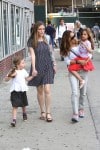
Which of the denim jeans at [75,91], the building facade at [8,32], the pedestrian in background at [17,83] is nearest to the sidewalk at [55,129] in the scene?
the denim jeans at [75,91]

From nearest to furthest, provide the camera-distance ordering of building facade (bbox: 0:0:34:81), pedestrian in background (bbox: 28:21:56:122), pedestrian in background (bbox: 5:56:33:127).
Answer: pedestrian in background (bbox: 5:56:33:127)
pedestrian in background (bbox: 28:21:56:122)
building facade (bbox: 0:0:34:81)

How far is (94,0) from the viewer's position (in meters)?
62.4

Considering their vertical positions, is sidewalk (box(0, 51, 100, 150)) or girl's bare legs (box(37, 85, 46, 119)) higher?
girl's bare legs (box(37, 85, 46, 119))

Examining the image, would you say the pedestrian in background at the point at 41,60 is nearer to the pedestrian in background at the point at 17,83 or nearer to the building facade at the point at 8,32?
the pedestrian in background at the point at 17,83

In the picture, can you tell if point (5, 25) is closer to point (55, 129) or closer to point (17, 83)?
point (17, 83)

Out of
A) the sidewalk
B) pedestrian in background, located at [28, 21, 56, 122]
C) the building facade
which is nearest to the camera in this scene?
the sidewalk

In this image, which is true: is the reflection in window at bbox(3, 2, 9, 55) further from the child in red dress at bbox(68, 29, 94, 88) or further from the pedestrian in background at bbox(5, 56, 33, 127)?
the pedestrian in background at bbox(5, 56, 33, 127)

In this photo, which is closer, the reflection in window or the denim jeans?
the denim jeans

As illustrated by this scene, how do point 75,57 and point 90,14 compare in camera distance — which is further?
point 90,14

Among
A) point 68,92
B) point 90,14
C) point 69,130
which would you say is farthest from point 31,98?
point 90,14

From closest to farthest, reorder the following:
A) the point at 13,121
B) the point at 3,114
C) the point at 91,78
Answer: the point at 13,121, the point at 3,114, the point at 91,78

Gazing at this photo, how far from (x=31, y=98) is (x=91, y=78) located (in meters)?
4.00

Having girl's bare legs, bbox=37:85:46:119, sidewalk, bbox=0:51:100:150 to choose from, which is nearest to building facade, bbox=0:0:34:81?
sidewalk, bbox=0:51:100:150

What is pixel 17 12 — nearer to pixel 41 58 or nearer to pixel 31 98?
pixel 31 98
